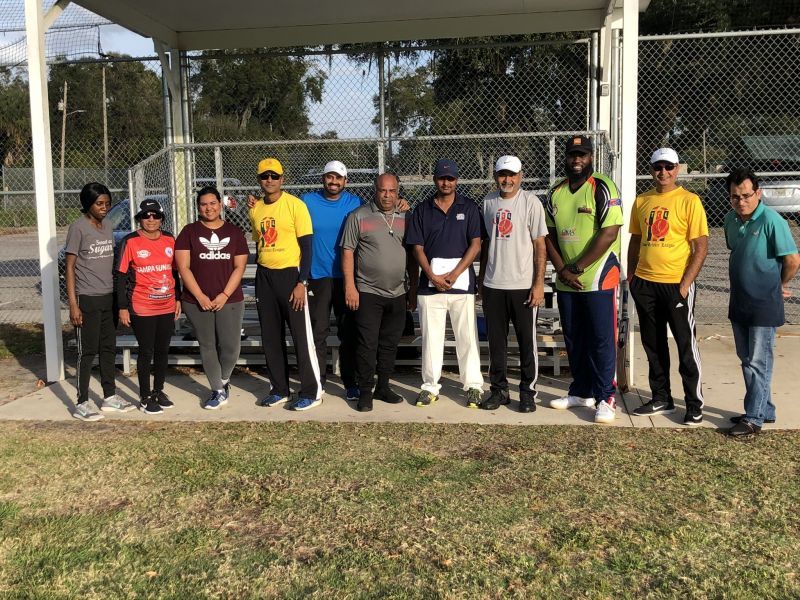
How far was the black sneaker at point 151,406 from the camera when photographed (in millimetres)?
6121

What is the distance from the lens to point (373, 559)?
3.60 meters

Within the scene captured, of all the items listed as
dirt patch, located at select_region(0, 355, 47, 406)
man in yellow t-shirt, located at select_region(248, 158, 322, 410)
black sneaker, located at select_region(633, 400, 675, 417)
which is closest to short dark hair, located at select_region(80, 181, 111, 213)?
man in yellow t-shirt, located at select_region(248, 158, 322, 410)

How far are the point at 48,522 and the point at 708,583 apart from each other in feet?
10.4

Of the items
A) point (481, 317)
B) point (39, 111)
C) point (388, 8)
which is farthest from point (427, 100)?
point (39, 111)

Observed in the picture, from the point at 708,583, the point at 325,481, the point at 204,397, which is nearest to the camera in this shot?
the point at 708,583

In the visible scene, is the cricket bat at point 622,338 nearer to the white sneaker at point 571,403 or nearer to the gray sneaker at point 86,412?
the white sneaker at point 571,403

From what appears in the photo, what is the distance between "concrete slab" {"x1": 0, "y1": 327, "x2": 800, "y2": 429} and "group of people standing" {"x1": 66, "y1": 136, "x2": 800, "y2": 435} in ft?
0.40

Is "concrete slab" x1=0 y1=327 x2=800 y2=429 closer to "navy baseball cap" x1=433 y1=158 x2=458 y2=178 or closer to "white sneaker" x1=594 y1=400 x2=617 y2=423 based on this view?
"white sneaker" x1=594 y1=400 x2=617 y2=423

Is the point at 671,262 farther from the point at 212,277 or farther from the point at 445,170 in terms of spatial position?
the point at 212,277

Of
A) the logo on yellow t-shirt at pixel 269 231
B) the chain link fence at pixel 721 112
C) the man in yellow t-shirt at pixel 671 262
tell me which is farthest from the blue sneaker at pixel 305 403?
the chain link fence at pixel 721 112

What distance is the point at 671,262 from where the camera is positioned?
18.2ft

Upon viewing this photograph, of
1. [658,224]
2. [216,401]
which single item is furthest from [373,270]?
[658,224]

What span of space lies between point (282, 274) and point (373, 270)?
2.27 feet

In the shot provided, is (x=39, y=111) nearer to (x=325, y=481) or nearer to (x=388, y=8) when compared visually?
(x=388, y=8)
